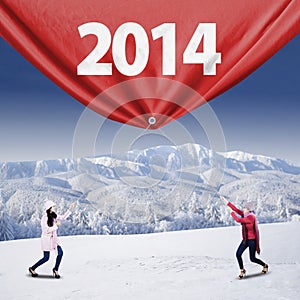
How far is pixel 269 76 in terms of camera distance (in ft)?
7.41

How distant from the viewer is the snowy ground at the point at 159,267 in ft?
5.41

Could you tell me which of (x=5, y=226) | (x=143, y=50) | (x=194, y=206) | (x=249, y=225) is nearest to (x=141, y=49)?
(x=143, y=50)

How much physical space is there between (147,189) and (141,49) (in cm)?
67

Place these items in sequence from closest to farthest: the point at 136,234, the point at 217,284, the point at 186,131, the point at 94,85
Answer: the point at 94,85
the point at 186,131
the point at 217,284
the point at 136,234

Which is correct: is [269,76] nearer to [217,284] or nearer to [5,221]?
[217,284]

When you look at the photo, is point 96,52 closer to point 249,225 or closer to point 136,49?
point 136,49

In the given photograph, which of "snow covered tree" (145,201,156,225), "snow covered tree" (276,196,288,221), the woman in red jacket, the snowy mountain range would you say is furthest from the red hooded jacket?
"snow covered tree" (276,196,288,221)

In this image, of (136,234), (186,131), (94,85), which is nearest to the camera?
(94,85)

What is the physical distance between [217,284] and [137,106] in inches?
34.5

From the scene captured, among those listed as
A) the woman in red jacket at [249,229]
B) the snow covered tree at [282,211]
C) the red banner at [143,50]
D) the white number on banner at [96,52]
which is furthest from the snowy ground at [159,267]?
the white number on banner at [96,52]

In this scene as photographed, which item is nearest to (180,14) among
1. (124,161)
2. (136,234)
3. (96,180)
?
(124,161)

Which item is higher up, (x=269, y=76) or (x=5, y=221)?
(x=269, y=76)

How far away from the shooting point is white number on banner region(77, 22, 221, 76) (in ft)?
4.41

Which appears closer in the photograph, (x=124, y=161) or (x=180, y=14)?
(x=180, y=14)
